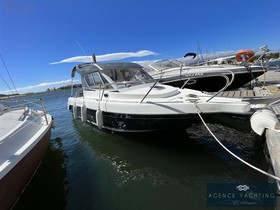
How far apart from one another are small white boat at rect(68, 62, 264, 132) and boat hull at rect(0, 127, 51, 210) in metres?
2.16

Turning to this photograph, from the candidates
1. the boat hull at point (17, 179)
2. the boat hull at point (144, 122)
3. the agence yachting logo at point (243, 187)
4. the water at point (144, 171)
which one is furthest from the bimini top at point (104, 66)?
the agence yachting logo at point (243, 187)

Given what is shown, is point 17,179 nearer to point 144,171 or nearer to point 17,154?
point 17,154

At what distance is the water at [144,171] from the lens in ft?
12.2

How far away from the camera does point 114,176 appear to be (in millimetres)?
4559

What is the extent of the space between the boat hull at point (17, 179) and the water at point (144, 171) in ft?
1.52

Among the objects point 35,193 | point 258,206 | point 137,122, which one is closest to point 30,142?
point 35,193

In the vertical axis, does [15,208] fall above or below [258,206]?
above

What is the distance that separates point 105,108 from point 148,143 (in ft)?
5.25

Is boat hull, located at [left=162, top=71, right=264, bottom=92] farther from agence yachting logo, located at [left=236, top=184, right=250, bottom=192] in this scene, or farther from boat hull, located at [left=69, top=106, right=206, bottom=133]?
agence yachting logo, located at [left=236, top=184, right=250, bottom=192]

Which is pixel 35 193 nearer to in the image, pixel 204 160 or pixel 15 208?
pixel 15 208

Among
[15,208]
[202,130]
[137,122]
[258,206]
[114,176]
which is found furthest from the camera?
[202,130]

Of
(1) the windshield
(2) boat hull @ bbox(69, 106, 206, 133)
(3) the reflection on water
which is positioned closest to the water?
(3) the reflection on water

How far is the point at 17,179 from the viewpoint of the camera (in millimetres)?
3441

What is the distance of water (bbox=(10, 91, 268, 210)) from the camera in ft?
12.2
